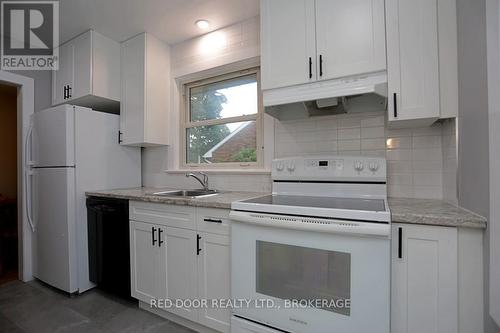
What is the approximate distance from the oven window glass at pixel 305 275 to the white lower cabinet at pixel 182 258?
277 mm

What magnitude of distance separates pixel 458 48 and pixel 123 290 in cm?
273

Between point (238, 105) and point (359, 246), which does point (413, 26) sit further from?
point (238, 105)

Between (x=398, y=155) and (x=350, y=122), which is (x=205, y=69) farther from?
(x=398, y=155)

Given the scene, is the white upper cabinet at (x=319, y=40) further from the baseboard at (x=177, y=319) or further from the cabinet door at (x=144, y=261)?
the baseboard at (x=177, y=319)

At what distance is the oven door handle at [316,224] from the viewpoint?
104 cm

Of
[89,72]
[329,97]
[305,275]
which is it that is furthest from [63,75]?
[305,275]

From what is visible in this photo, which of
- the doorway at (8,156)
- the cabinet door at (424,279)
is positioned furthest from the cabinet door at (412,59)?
the doorway at (8,156)

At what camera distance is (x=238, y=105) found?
7.50 ft

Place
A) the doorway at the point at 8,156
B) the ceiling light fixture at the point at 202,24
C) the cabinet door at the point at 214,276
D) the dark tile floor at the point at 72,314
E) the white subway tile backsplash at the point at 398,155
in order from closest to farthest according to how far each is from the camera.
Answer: the cabinet door at the point at 214,276 < the white subway tile backsplash at the point at 398,155 < the dark tile floor at the point at 72,314 < the ceiling light fixture at the point at 202,24 < the doorway at the point at 8,156

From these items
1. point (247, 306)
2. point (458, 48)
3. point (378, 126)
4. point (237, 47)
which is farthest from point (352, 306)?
point (237, 47)

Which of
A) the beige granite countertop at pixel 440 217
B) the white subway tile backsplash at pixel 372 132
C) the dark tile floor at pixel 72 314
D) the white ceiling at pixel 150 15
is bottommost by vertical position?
the dark tile floor at pixel 72 314

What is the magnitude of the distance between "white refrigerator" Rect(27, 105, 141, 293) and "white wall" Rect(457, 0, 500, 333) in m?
2.71

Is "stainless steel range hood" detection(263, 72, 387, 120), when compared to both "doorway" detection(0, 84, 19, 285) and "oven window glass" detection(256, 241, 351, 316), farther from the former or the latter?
"doorway" detection(0, 84, 19, 285)

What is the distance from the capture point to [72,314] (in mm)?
1839
